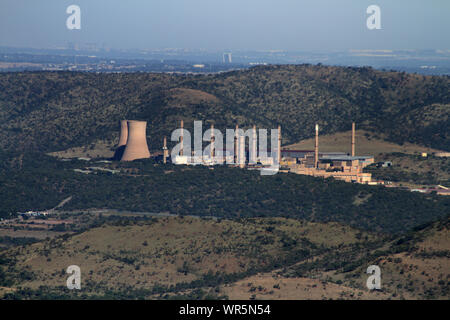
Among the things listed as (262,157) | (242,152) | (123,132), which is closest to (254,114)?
(123,132)

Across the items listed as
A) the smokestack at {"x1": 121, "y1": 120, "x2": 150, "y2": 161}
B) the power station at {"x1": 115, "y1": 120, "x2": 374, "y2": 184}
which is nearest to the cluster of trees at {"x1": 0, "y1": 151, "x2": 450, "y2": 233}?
the smokestack at {"x1": 121, "y1": 120, "x2": 150, "y2": 161}

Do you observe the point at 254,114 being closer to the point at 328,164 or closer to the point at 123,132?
the point at 123,132

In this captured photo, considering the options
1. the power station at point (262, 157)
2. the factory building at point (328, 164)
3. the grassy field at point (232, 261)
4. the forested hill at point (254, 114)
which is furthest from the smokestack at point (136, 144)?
the grassy field at point (232, 261)

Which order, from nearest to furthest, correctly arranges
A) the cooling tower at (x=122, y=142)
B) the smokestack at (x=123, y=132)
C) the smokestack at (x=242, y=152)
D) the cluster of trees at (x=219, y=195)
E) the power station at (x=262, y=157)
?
the cluster of trees at (x=219, y=195) < the power station at (x=262, y=157) < the smokestack at (x=242, y=152) < the smokestack at (x=123, y=132) < the cooling tower at (x=122, y=142)

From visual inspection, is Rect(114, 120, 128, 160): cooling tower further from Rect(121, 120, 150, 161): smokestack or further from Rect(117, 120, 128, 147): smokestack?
Rect(121, 120, 150, 161): smokestack

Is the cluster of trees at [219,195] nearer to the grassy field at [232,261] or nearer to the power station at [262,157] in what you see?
the power station at [262,157]

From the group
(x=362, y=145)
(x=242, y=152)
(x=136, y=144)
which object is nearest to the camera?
(x=242, y=152)

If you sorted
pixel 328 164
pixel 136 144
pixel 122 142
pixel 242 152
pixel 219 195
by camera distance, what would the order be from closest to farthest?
pixel 219 195
pixel 328 164
pixel 242 152
pixel 136 144
pixel 122 142

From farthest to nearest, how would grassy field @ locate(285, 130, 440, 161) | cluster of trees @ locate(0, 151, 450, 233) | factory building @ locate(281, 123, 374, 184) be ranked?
grassy field @ locate(285, 130, 440, 161) → factory building @ locate(281, 123, 374, 184) → cluster of trees @ locate(0, 151, 450, 233)

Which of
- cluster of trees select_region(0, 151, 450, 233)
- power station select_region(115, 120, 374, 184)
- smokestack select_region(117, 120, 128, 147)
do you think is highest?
smokestack select_region(117, 120, 128, 147)
